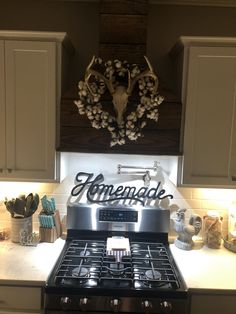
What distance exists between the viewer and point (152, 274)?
180 cm

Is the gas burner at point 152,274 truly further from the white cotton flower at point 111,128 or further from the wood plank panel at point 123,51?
the wood plank panel at point 123,51

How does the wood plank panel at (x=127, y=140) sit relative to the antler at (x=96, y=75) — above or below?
below

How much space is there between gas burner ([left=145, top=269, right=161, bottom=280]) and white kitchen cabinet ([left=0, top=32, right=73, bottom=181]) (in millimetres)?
797

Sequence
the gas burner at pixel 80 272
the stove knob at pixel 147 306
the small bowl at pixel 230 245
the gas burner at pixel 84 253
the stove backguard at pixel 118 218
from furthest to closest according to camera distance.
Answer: the stove backguard at pixel 118 218 < the small bowl at pixel 230 245 < the gas burner at pixel 84 253 < the gas burner at pixel 80 272 < the stove knob at pixel 147 306

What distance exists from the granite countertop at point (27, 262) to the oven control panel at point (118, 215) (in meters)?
0.34

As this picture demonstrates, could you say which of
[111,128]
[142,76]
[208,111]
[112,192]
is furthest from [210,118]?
[112,192]

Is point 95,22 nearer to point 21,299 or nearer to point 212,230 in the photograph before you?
point 212,230

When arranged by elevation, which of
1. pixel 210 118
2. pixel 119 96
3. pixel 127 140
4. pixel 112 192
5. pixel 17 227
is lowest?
pixel 17 227

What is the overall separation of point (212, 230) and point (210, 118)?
0.79 metres

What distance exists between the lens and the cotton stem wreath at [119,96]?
1879 mm

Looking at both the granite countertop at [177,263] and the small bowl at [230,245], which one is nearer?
the granite countertop at [177,263]

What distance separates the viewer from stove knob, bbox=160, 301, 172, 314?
1.63m

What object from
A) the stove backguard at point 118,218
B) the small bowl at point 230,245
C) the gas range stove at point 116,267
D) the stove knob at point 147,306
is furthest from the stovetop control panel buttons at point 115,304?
the small bowl at point 230,245

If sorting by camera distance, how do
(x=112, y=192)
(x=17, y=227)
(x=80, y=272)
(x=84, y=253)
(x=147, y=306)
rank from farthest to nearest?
1. (x=112, y=192)
2. (x=17, y=227)
3. (x=84, y=253)
4. (x=80, y=272)
5. (x=147, y=306)
